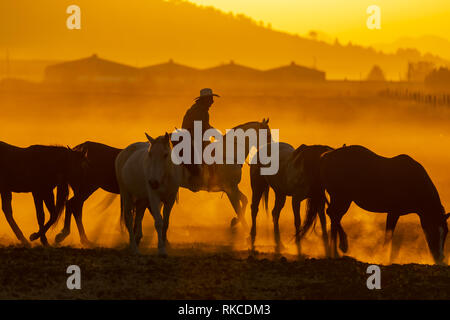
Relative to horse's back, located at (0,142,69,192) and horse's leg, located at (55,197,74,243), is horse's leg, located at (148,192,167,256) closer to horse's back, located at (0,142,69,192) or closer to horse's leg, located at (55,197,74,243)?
horse's back, located at (0,142,69,192)

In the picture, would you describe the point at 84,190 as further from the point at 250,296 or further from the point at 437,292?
the point at 437,292

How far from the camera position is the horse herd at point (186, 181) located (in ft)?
55.2

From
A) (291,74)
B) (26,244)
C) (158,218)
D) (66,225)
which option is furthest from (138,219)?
(291,74)

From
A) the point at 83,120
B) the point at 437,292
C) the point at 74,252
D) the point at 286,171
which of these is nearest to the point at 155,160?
the point at 74,252

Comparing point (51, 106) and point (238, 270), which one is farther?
point (51, 106)

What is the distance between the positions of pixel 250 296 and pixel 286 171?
6.15 m

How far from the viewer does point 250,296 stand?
13000 mm

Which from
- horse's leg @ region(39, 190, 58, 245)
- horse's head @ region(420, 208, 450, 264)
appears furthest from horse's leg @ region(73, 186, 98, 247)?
horse's head @ region(420, 208, 450, 264)

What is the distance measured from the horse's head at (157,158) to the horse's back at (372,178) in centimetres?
322

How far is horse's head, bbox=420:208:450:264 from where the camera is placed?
661 inches

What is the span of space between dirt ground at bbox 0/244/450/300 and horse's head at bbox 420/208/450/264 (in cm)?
171
